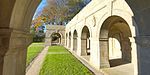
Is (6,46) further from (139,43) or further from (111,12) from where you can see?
(111,12)

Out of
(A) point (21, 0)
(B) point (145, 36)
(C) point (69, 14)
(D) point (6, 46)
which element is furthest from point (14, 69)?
(C) point (69, 14)

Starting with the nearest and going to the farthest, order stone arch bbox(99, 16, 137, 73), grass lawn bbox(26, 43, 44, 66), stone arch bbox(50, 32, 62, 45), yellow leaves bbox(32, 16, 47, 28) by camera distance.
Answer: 1. stone arch bbox(99, 16, 137, 73)
2. grass lawn bbox(26, 43, 44, 66)
3. stone arch bbox(50, 32, 62, 45)
4. yellow leaves bbox(32, 16, 47, 28)

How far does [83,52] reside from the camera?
15727 millimetres

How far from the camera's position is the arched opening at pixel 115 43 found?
9305mm

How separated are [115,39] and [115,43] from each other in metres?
0.46

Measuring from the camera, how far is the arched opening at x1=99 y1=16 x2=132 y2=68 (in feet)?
30.5

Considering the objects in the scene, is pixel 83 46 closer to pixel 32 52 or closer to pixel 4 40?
pixel 32 52

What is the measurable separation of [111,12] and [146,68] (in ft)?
17.8

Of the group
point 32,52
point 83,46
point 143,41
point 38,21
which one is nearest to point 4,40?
point 143,41

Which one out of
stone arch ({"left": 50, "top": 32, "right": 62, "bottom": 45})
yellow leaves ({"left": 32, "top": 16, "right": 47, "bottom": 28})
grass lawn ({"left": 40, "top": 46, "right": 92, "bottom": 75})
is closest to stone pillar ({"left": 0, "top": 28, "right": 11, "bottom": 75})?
grass lawn ({"left": 40, "top": 46, "right": 92, "bottom": 75})

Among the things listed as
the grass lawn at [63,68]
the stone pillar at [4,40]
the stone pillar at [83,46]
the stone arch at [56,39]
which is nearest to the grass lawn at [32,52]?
the grass lawn at [63,68]

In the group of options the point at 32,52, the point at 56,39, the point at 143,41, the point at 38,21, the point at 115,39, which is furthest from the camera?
the point at 56,39

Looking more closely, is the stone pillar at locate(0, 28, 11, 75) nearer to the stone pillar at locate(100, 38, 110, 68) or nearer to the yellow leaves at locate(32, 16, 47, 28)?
the stone pillar at locate(100, 38, 110, 68)

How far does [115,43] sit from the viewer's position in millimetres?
15375
